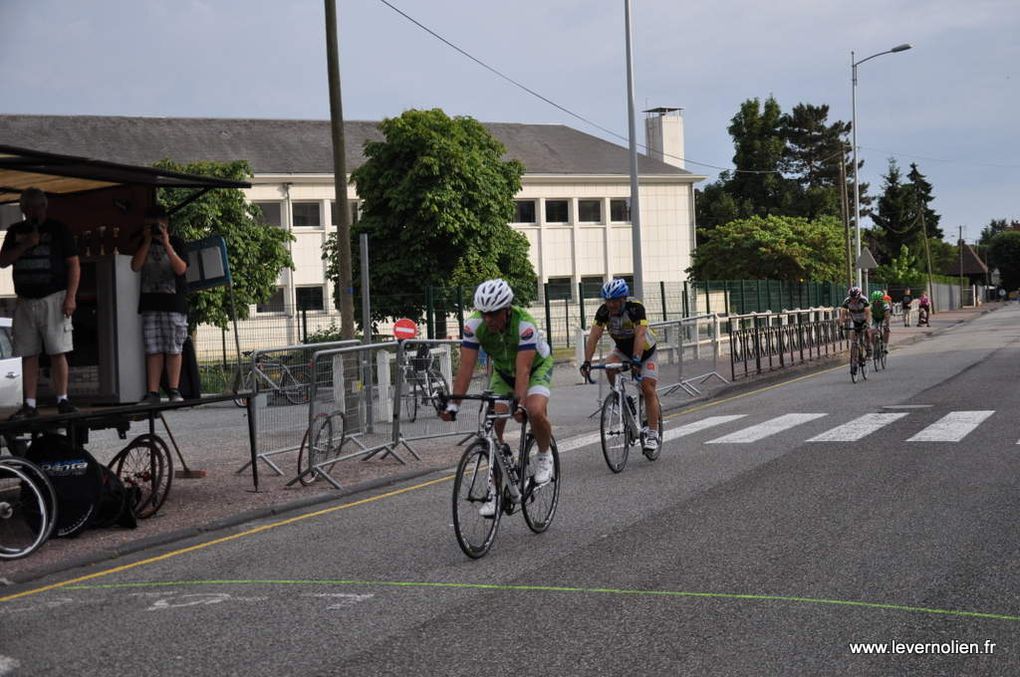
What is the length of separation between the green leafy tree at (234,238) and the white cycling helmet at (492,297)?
25.6 metres

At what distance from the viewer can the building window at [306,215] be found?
53.5 meters

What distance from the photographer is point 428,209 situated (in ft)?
111

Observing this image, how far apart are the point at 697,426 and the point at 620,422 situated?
4486 mm

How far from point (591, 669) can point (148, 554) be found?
4528mm

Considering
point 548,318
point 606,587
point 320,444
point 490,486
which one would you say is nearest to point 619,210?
point 548,318

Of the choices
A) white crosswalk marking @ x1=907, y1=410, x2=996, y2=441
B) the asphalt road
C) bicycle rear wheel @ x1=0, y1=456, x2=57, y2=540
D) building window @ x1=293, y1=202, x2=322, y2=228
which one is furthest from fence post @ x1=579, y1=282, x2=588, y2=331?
building window @ x1=293, y1=202, x2=322, y2=228

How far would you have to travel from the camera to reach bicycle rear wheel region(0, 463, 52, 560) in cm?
849

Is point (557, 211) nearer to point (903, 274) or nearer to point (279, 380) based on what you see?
point (903, 274)

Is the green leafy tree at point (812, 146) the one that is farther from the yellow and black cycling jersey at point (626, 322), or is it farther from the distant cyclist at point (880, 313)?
the yellow and black cycling jersey at point (626, 322)

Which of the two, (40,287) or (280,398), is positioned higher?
(40,287)

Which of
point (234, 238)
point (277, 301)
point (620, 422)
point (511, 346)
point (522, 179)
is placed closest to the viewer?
point (511, 346)

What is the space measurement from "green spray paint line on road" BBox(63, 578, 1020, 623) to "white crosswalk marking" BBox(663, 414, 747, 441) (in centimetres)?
800

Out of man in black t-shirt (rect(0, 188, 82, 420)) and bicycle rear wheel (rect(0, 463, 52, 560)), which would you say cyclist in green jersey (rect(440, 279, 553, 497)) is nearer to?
bicycle rear wheel (rect(0, 463, 52, 560))

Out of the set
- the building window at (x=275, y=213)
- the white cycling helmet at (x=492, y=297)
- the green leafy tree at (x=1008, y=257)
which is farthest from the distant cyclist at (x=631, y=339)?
the green leafy tree at (x=1008, y=257)
